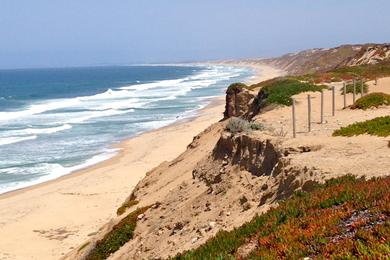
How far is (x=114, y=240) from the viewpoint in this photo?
1391cm

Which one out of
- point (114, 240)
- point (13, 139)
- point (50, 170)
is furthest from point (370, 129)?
point (13, 139)

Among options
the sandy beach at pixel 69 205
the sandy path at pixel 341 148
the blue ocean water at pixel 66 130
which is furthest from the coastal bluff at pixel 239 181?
the blue ocean water at pixel 66 130

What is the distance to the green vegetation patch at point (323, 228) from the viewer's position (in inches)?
230

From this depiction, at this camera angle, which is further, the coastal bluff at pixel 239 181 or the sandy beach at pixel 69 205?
the sandy beach at pixel 69 205

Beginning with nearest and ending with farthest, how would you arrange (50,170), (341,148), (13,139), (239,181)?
(341,148), (239,181), (50,170), (13,139)

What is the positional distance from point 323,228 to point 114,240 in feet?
27.2

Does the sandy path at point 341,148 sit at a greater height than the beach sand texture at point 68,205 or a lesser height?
greater

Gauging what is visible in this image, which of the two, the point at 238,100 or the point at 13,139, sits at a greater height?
the point at 238,100

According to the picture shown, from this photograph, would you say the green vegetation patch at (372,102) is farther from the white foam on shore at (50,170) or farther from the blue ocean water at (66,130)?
the blue ocean water at (66,130)

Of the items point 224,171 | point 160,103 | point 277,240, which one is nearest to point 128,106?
point 160,103

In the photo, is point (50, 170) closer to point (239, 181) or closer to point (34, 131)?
point (34, 131)

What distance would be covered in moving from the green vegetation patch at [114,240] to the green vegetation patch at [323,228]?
5460mm

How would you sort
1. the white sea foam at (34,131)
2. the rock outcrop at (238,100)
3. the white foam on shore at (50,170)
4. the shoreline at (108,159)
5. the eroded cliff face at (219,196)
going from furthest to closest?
the white sea foam at (34,131), the rock outcrop at (238,100), the white foam on shore at (50,170), the shoreline at (108,159), the eroded cliff face at (219,196)

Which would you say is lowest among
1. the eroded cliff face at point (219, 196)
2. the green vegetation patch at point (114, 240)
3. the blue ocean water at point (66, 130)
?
the blue ocean water at point (66, 130)
